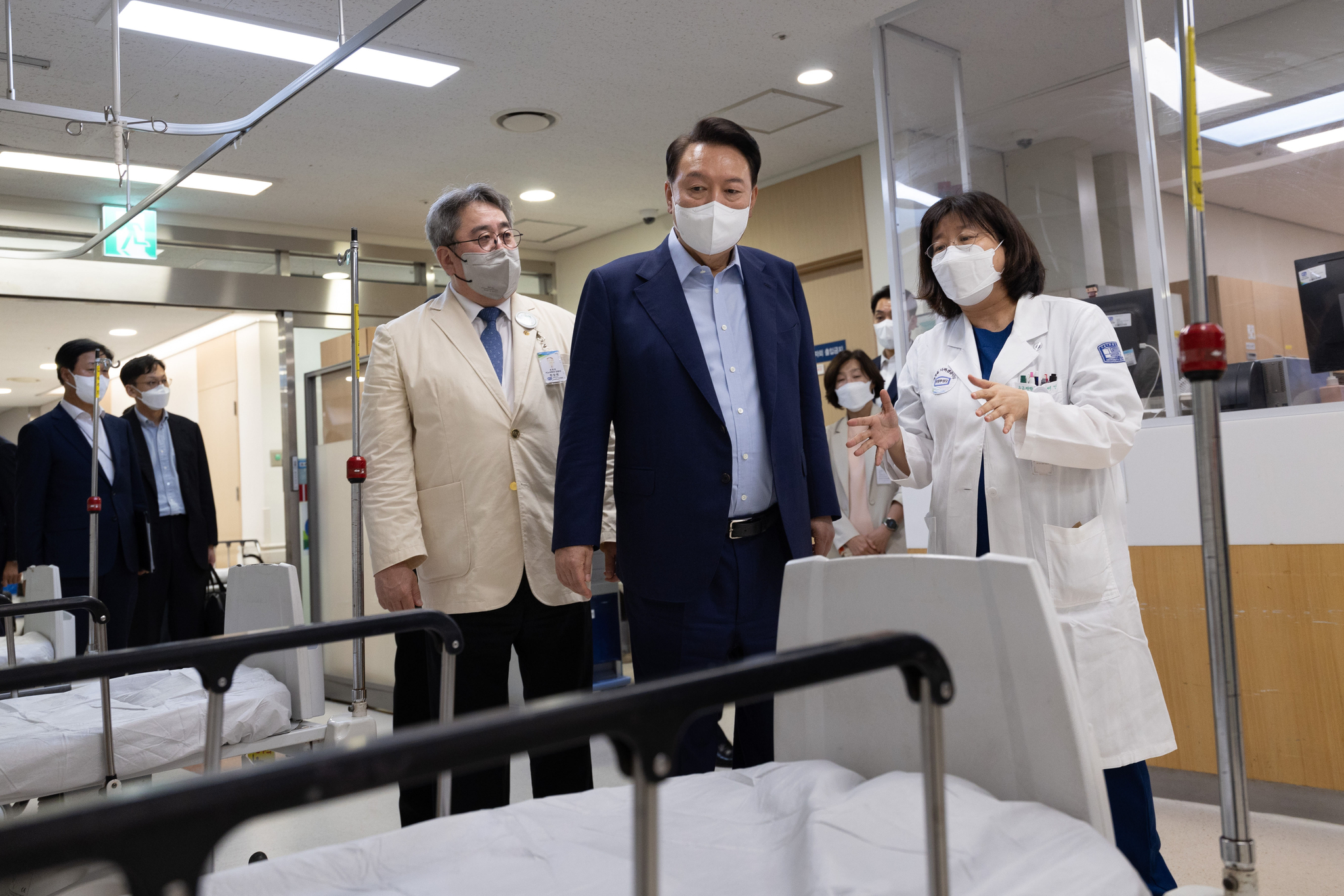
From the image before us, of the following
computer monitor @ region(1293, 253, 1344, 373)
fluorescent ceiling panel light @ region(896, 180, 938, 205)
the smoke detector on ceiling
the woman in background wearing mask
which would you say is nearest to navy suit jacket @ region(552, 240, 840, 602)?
the woman in background wearing mask

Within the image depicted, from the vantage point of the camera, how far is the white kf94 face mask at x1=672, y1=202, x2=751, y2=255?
5.98 ft

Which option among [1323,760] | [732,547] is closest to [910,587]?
[732,547]

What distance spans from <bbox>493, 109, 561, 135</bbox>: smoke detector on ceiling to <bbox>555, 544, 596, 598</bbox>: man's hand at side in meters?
3.69

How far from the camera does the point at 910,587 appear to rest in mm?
1256

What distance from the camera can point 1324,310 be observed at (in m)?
2.69

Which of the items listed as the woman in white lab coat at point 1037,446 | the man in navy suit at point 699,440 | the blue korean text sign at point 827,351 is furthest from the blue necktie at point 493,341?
the blue korean text sign at point 827,351

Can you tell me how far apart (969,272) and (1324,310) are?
151 cm

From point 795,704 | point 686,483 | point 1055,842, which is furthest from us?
point 686,483

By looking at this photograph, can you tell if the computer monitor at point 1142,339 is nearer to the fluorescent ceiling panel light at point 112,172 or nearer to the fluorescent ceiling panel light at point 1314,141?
the fluorescent ceiling panel light at point 1314,141

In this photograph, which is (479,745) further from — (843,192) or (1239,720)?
(843,192)

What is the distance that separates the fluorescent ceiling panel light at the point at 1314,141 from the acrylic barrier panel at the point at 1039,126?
52 cm

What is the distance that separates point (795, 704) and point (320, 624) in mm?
649

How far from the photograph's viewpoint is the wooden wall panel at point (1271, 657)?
256 centimetres

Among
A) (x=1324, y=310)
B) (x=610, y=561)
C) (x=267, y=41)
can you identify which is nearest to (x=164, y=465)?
(x=267, y=41)
